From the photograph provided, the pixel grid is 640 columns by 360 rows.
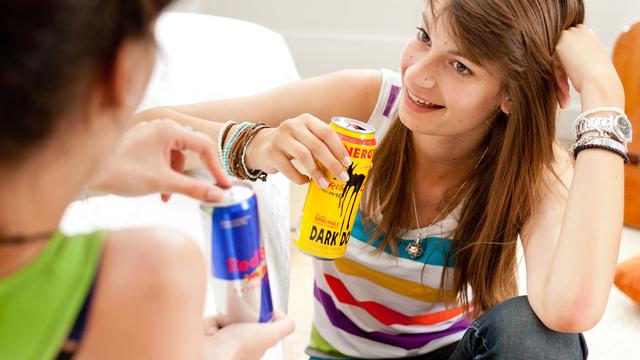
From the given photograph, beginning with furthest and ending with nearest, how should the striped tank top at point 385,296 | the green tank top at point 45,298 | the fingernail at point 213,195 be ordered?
the striped tank top at point 385,296
the fingernail at point 213,195
the green tank top at point 45,298

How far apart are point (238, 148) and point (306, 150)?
0.17 metres

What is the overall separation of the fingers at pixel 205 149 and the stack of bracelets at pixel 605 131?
2.07 feet

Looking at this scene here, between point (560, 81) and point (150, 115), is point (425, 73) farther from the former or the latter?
point (150, 115)

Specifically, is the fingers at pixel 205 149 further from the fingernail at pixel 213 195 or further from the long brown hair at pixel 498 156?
the long brown hair at pixel 498 156

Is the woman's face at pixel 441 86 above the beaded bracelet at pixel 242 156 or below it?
above

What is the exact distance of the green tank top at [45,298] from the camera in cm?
52

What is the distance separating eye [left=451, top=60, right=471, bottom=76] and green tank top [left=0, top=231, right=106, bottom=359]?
739mm

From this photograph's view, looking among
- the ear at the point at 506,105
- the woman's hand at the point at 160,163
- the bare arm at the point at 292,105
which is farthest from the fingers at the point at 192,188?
the ear at the point at 506,105

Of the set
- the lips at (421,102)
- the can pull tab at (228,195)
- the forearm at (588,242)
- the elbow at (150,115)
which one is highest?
the can pull tab at (228,195)

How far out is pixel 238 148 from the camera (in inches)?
43.4

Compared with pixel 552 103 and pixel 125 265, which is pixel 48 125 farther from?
pixel 552 103

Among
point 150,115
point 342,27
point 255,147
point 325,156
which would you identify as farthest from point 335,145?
point 342,27

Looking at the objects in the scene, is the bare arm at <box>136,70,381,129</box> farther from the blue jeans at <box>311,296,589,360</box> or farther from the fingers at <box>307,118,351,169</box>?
the blue jeans at <box>311,296,589,360</box>

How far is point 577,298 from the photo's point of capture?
1060 mm
